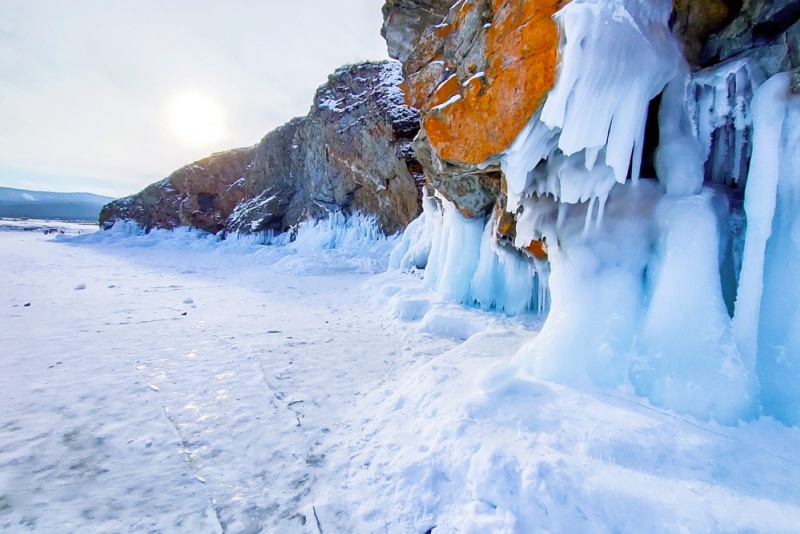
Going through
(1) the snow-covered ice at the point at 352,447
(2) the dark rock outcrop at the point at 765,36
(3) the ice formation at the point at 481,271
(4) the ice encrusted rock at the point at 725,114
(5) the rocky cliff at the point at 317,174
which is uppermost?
(5) the rocky cliff at the point at 317,174

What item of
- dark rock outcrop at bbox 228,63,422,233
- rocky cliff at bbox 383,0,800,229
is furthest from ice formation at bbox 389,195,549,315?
dark rock outcrop at bbox 228,63,422,233

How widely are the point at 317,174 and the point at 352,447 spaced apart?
19.5 metres

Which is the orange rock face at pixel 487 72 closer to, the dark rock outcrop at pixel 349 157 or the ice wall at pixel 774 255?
the ice wall at pixel 774 255

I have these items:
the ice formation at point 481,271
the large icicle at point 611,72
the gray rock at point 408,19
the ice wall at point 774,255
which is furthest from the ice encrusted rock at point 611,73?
the gray rock at point 408,19

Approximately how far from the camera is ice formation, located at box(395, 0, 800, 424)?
2393 mm

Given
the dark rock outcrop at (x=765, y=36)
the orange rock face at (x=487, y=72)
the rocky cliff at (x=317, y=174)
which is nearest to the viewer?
the dark rock outcrop at (x=765, y=36)

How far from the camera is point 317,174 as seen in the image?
20016 millimetres

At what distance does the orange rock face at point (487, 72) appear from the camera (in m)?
3.40

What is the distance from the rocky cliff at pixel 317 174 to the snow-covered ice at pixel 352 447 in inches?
471

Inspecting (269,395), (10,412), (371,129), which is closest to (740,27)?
(269,395)

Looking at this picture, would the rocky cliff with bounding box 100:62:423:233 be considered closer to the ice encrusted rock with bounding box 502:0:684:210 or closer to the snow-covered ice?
the ice encrusted rock with bounding box 502:0:684:210

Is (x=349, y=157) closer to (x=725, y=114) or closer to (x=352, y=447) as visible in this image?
(x=725, y=114)

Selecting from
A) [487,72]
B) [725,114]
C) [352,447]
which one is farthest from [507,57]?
[352,447]

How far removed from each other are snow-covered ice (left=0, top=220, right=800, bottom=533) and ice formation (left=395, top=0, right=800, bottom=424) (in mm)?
297
